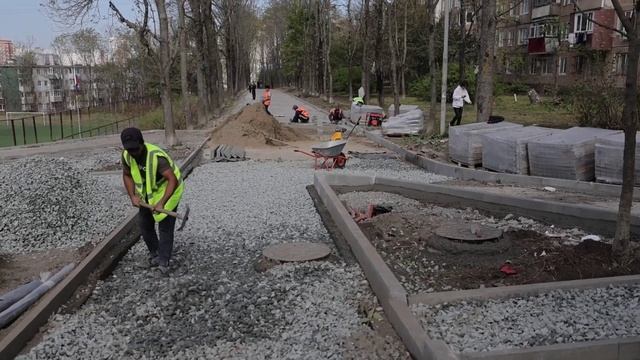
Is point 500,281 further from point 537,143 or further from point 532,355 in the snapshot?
point 537,143

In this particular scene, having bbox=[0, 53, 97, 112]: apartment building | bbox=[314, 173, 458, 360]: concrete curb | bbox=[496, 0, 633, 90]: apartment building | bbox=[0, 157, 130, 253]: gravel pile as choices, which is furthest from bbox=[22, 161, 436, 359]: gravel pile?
bbox=[0, 53, 97, 112]: apartment building

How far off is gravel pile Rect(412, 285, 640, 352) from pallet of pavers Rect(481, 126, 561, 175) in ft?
20.9

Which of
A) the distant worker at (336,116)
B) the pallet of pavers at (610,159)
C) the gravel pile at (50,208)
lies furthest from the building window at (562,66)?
the gravel pile at (50,208)

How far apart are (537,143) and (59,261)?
8.26 m

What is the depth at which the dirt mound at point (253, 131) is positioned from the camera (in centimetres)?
1902

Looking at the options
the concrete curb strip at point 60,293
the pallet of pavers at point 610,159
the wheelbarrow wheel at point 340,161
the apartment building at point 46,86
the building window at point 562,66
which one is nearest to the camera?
the concrete curb strip at point 60,293

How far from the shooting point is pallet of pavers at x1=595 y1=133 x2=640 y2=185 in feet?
31.0

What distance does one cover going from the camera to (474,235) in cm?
636

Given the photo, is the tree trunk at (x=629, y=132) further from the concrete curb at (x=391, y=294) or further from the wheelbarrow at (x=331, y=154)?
the wheelbarrow at (x=331, y=154)

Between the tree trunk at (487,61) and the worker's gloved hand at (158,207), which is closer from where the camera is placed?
the worker's gloved hand at (158,207)

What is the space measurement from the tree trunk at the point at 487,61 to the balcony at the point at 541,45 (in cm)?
3455

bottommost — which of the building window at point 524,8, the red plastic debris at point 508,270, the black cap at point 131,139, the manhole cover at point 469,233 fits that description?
the red plastic debris at point 508,270

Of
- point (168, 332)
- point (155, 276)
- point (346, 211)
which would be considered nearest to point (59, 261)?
point (155, 276)

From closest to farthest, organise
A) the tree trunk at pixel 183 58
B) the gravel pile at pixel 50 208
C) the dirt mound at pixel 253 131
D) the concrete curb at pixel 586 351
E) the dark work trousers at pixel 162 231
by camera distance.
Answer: the concrete curb at pixel 586 351, the dark work trousers at pixel 162 231, the gravel pile at pixel 50 208, the dirt mound at pixel 253 131, the tree trunk at pixel 183 58
